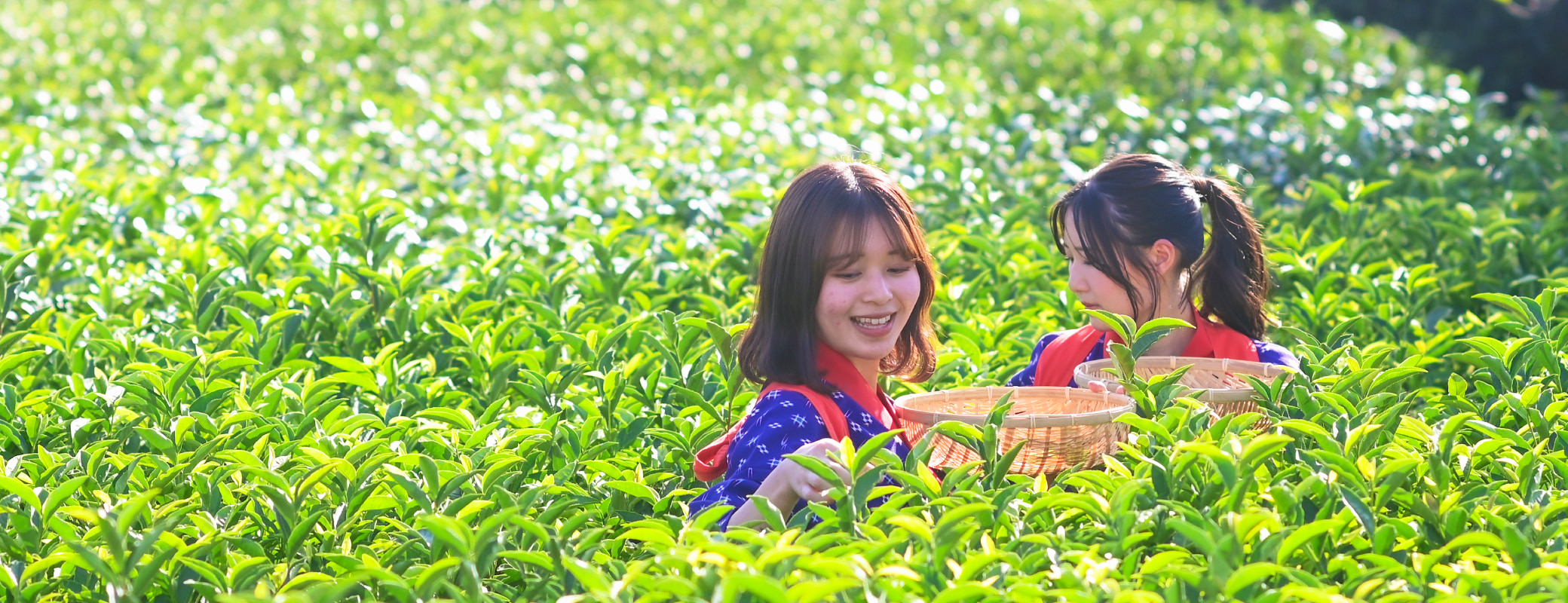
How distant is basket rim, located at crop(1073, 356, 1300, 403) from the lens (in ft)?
8.09

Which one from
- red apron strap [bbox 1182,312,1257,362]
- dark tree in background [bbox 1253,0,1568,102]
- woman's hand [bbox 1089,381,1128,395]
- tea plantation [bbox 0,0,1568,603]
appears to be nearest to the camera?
tea plantation [bbox 0,0,1568,603]

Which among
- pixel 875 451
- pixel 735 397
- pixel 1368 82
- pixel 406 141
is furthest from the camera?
pixel 1368 82

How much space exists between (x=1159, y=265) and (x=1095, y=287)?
0.17 m

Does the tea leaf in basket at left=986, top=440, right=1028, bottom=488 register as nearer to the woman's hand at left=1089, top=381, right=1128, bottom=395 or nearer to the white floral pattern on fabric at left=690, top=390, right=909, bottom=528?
the white floral pattern on fabric at left=690, top=390, right=909, bottom=528

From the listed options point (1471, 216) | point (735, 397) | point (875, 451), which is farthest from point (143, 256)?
point (1471, 216)

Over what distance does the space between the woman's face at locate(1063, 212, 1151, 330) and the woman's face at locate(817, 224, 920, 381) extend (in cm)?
77

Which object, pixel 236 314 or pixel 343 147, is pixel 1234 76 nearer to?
pixel 343 147

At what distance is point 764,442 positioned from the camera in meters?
2.34

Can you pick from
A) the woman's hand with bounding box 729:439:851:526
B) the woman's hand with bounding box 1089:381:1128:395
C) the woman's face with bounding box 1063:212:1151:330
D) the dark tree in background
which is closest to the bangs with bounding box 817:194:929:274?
the woman's hand with bounding box 729:439:851:526

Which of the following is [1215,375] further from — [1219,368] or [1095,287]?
[1095,287]

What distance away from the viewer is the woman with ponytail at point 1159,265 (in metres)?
3.18

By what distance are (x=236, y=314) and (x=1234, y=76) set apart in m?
6.38

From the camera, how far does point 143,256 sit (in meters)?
4.35

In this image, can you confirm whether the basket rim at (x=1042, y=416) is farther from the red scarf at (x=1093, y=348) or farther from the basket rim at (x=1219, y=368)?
the red scarf at (x=1093, y=348)
